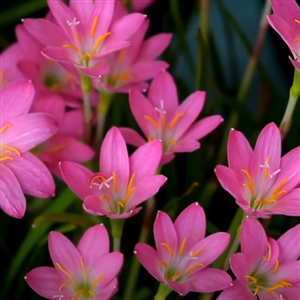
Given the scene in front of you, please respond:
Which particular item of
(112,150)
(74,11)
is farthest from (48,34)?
(112,150)

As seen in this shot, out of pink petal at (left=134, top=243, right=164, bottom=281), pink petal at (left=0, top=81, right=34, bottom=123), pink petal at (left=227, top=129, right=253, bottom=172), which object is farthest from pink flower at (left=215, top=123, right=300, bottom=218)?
pink petal at (left=0, top=81, right=34, bottom=123)

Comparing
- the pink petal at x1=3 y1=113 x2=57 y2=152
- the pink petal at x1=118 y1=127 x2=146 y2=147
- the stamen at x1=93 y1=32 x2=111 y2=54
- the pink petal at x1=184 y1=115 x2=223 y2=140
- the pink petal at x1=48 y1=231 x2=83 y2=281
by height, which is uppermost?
the stamen at x1=93 y1=32 x2=111 y2=54

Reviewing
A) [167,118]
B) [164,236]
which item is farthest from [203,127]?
[164,236]

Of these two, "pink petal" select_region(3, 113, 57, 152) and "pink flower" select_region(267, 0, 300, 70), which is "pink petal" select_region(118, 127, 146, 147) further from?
"pink flower" select_region(267, 0, 300, 70)

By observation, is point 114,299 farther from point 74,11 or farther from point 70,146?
point 74,11

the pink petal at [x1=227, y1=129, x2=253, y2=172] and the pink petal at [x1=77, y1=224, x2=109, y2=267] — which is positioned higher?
the pink petal at [x1=227, y1=129, x2=253, y2=172]

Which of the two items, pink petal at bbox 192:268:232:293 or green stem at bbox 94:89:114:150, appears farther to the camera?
green stem at bbox 94:89:114:150

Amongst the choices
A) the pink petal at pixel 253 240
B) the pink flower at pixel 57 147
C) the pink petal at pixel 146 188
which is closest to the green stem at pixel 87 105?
the pink flower at pixel 57 147
